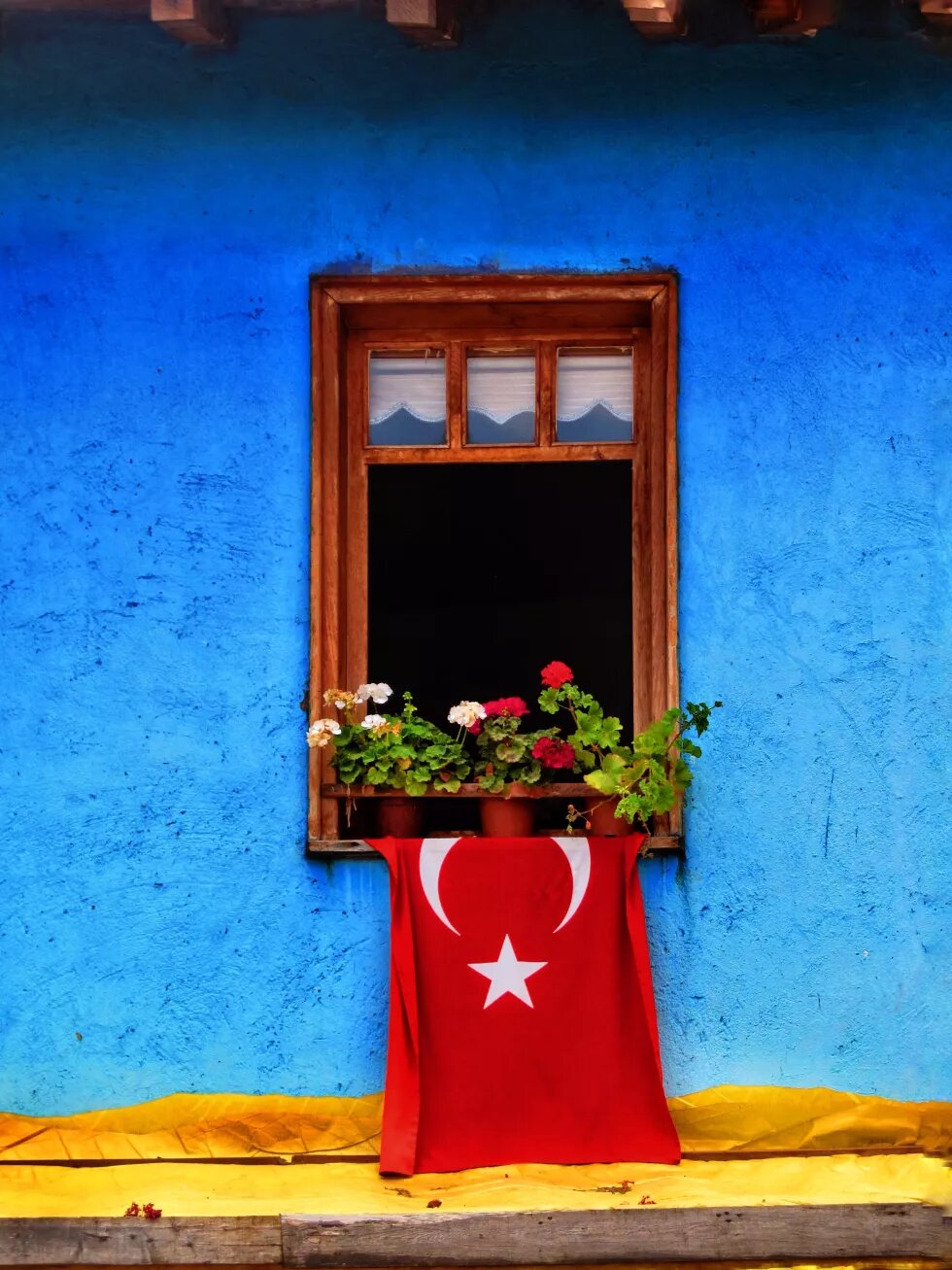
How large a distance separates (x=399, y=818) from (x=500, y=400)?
149cm

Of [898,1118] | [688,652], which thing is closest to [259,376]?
[688,652]

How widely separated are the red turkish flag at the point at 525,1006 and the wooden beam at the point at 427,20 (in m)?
2.62

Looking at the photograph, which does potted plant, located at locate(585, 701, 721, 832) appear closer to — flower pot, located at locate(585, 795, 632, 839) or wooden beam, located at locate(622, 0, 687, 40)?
flower pot, located at locate(585, 795, 632, 839)

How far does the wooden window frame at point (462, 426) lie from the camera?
550cm

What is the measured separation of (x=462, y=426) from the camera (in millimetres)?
5746

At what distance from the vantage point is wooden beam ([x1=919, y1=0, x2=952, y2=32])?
17.5 ft

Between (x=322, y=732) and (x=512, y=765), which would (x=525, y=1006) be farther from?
(x=322, y=732)

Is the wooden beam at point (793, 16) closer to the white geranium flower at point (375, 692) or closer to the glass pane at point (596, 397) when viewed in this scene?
the glass pane at point (596, 397)

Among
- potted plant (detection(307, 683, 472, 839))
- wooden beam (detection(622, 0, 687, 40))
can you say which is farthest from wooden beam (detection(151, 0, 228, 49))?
potted plant (detection(307, 683, 472, 839))

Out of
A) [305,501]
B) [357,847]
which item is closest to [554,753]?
[357,847]

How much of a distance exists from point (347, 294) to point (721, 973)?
8.40ft

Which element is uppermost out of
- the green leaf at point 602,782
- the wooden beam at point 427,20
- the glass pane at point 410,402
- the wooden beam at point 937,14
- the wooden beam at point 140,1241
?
the wooden beam at point 937,14

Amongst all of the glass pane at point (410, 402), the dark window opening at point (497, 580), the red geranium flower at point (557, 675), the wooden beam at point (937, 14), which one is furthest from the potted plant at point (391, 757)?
the wooden beam at point (937, 14)

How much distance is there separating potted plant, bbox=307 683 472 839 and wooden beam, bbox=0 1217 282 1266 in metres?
1.30
